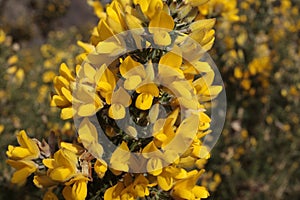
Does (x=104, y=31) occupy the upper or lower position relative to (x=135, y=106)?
upper

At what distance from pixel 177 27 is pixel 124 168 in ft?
1.36

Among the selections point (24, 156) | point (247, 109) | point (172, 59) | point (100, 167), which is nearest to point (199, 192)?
point (100, 167)

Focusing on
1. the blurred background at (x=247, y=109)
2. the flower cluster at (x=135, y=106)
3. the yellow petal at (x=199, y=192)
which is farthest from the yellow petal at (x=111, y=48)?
the blurred background at (x=247, y=109)

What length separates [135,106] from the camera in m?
1.30

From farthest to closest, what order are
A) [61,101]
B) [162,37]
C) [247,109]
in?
[247,109] → [61,101] → [162,37]

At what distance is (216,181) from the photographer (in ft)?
11.0

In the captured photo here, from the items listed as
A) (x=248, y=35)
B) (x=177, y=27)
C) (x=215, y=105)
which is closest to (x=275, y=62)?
(x=248, y=35)

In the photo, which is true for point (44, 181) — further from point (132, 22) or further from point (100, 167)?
point (132, 22)

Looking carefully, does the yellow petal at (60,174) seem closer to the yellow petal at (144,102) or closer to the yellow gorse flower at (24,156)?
the yellow gorse flower at (24,156)

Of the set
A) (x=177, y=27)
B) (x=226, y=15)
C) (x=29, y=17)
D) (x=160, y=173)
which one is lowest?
(x=29, y=17)

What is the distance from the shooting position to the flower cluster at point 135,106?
1235 millimetres

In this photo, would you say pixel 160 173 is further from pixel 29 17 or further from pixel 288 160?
pixel 29 17

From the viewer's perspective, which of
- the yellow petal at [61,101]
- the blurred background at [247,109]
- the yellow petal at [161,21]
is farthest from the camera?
the blurred background at [247,109]

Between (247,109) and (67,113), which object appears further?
(247,109)
